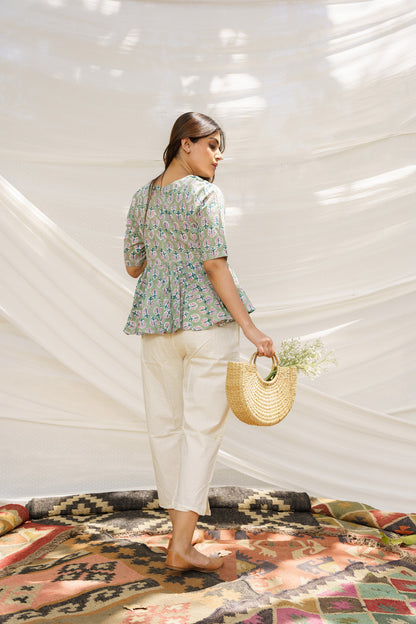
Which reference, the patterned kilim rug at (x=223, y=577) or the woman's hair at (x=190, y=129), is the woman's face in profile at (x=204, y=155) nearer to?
the woman's hair at (x=190, y=129)

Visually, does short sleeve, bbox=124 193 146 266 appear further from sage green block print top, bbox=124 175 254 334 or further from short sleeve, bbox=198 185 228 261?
short sleeve, bbox=198 185 228 261

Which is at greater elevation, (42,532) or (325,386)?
(325,386)

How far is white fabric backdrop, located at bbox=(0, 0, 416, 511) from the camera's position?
2.86 m

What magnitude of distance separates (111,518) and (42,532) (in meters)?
0.32

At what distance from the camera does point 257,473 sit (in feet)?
9.50

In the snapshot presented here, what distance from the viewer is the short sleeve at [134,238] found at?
6.86 ft

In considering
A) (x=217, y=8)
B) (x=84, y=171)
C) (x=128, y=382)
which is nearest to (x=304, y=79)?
(x=217, y=8)

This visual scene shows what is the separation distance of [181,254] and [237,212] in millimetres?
1086

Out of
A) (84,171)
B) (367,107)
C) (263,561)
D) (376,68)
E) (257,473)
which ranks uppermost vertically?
(376,68)

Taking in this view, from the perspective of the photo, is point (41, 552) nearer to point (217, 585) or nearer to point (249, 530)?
point (217, 585)

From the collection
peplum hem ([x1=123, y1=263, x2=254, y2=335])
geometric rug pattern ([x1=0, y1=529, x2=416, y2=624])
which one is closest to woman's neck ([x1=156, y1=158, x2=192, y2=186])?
peplum hem ([x1=123, y1=263, x2=254, y2=335])

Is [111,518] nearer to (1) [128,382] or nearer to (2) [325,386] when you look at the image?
(1) [128,382]

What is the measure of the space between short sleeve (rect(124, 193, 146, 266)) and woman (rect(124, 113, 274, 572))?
18mm

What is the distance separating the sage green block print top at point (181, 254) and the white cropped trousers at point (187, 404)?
6 cm
